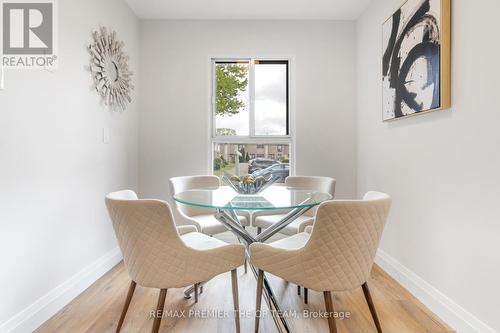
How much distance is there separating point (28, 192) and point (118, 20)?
1934 mm

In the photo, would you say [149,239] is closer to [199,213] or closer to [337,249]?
[337,249]

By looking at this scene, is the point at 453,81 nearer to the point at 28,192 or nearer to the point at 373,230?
the point at 373,230

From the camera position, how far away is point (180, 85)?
3307mm

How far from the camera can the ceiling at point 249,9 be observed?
2926 mm

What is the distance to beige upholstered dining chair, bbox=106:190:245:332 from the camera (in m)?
1.42

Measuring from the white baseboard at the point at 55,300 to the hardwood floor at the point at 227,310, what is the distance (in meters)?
0.05

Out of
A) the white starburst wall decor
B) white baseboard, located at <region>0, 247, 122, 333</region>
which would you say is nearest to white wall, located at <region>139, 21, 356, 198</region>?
the white starburst wall decor

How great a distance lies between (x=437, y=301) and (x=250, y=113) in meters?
2.48

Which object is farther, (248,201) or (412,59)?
(412,59)

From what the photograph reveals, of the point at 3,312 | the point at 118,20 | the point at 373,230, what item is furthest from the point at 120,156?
the point at 373,230

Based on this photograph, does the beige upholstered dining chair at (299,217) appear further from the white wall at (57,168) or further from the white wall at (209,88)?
the white wall at (57,168)

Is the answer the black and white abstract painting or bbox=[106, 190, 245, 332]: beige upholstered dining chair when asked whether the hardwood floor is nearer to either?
bbox=[106, 190, 245, 332]: beige upholstered dining chair

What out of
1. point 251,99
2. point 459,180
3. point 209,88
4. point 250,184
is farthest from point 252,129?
point 459,180

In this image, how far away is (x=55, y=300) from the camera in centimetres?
195
